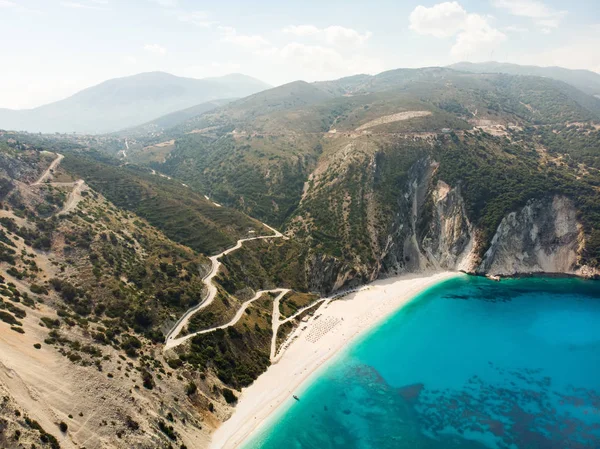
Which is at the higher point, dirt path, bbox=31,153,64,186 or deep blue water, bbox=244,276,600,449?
dirt path, bbox=31,153,64,186

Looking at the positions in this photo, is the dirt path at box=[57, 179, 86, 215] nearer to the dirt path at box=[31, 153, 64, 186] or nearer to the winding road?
the winding road

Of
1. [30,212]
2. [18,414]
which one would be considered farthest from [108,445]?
[30,212]

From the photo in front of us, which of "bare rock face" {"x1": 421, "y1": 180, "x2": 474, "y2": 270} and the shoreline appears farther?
"bare rock face" {"x1": 421, "y1": 180, "x2": 474, "y2": 270}

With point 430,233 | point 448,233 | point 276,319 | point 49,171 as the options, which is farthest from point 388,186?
point 49,171

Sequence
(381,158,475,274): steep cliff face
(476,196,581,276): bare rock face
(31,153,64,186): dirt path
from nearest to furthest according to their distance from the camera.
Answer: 1. (31,153,64,186): dirt path
2. (476,196,581,276): bare rock face
3. (381,158,475,274): steep cliff face

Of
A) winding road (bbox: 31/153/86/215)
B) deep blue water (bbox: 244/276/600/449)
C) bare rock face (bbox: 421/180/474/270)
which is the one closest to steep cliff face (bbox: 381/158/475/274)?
bare rock face (bbox: 421/180/474/270)

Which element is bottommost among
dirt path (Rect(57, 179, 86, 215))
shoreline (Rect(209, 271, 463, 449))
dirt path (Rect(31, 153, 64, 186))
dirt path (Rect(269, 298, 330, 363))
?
shoreline (Rect(209, 271, 463, 449))

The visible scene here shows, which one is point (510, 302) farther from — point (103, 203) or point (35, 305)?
point (103, 203)

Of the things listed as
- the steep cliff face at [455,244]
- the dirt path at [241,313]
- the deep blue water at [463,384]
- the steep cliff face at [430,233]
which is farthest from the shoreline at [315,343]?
the dirt path at [241,313]
